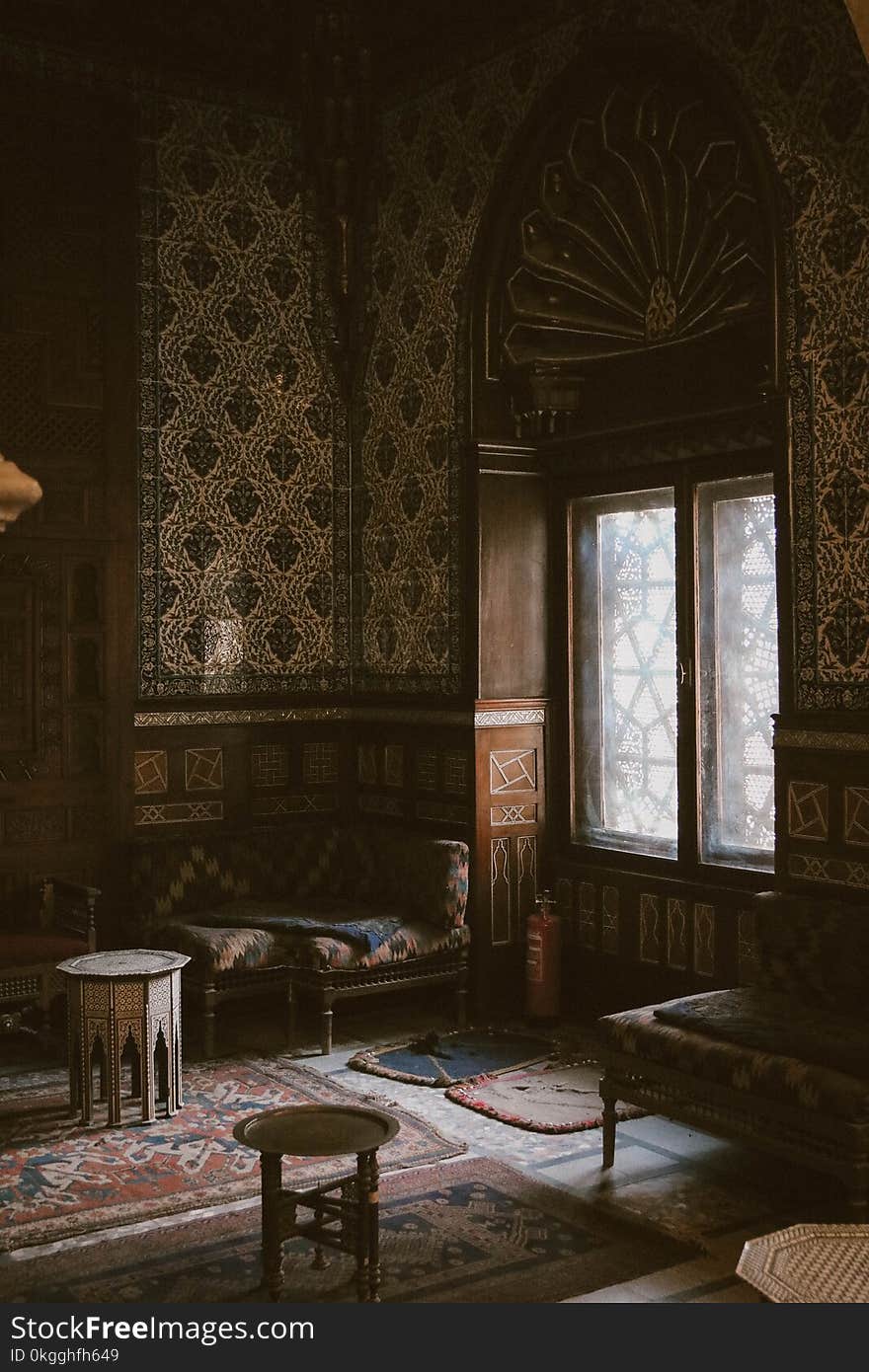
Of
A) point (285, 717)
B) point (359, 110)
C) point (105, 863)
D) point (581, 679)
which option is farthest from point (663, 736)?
point (359, 110)

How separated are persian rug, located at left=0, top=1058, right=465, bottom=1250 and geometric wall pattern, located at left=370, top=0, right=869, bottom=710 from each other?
2366 millimetres

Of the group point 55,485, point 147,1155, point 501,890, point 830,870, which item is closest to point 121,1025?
point 147,1155

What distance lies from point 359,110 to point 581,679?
3219 millimetres

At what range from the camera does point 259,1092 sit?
6.15 meters

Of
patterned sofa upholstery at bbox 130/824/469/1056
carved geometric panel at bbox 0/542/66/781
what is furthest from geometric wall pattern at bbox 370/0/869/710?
carved geometric panel at bbox 0/542/66/781

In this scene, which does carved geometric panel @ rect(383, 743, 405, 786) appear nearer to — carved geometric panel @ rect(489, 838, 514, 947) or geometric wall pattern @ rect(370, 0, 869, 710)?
geometric wall pattern @ rect(370, 0, 869, 710)

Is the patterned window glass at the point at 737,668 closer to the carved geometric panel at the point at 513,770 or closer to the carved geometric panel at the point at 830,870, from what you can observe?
the carved geometric panel at the point at 830,870

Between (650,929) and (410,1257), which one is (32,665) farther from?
(410,1257)

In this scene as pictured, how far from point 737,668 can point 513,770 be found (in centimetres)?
143

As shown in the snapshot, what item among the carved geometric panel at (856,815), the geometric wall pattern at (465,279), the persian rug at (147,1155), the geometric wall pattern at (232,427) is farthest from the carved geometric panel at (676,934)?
the geometric wall pattern at (232,427)

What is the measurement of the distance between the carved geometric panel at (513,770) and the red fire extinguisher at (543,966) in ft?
2.29

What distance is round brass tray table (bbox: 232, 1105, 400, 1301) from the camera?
13.6 ft

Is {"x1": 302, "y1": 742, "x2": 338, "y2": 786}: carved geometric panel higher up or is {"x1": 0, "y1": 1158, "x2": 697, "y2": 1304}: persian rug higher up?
{"x1": 302, "y1": 742, "x2": 338, "y2": 786}: carved geometric panel

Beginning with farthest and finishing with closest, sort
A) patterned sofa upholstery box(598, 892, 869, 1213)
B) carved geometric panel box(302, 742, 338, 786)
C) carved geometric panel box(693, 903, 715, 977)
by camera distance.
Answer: carved geometric panel box(302, 742, 338, 786)
carved geometric panel box(693, 903, 715, 977)
patterned sofa upholstery box(598, 892, 869, 1213)
